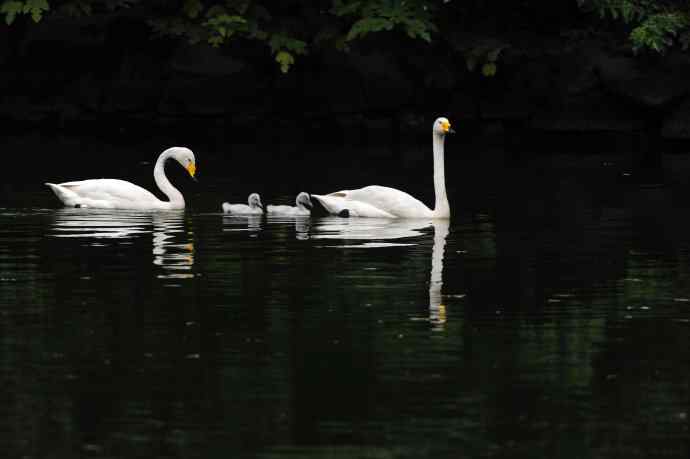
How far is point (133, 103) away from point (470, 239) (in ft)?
55.2

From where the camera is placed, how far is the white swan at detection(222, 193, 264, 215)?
64.0 ft

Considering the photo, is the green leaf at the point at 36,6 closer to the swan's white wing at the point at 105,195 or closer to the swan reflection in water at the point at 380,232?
the swan's white wing at the point at 105,195

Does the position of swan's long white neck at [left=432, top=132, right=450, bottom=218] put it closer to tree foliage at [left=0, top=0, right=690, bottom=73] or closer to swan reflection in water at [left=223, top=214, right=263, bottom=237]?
swan reflection in water at [left=223, top=214, right=263, bottom=237]

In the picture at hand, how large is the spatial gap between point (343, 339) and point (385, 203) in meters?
8.26

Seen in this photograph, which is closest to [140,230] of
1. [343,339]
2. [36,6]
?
[343,339]

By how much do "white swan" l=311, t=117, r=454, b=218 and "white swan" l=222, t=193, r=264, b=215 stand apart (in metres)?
0.61

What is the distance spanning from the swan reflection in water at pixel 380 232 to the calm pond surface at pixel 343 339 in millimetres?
63

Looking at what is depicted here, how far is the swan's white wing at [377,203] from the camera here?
19.3 m

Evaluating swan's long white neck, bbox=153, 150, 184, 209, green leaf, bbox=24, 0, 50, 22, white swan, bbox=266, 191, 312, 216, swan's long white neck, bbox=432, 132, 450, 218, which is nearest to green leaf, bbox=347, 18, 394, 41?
green leaf, bbox=24, 0, 50, 22

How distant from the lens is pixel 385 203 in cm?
1938

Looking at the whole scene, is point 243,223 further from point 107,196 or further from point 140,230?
point 107,196

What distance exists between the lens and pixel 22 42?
34.0m

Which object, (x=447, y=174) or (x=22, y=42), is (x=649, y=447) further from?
(x=22, y=42)

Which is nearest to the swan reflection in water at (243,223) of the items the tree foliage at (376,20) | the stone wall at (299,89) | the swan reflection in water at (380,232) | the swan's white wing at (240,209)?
the swan's white wing at (240,209)
